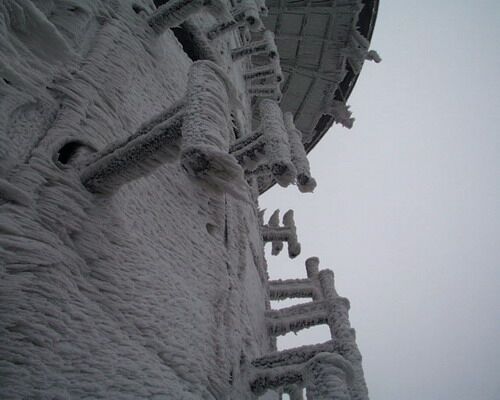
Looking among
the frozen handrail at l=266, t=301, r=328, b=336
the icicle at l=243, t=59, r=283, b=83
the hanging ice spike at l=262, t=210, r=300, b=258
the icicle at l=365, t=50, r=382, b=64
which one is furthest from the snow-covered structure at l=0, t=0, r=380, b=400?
the icicle at l=365, t=50, r=382, b=64

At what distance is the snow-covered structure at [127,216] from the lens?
1318mm

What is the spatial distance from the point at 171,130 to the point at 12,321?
88 cm

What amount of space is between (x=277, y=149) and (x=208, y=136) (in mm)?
713

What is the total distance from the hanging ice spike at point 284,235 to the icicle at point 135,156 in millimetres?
4137

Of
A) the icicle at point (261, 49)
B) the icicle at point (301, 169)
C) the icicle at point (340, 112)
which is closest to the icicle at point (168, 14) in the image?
the icicle at point (301, 169)

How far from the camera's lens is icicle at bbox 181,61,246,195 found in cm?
124

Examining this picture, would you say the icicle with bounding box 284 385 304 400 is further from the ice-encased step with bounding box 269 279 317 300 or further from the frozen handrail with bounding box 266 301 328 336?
the ice-encased step with bounding box 269 279 317 300

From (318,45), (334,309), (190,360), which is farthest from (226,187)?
(318,45)

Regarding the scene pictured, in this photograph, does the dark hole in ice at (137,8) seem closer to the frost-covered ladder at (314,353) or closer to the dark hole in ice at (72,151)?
the dark hole in ice at (72,151)

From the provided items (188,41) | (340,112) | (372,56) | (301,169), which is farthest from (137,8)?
(340,112)

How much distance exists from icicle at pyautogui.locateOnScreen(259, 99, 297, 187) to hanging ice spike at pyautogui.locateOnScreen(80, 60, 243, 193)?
1.15 feet

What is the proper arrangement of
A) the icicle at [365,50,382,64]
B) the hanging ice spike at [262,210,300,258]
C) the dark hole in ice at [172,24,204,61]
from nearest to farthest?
the dark hole in ice at [172,24,204,61], the hanging ice spike at [262,210,300,258], the icicle at [365,50,382,64]

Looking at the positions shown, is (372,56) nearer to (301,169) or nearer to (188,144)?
(301,169)

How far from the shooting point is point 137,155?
1.59m
